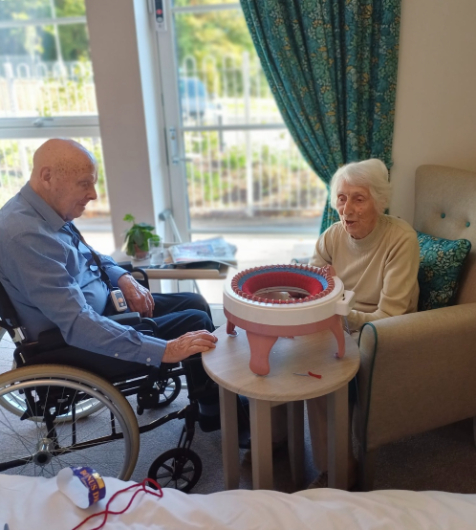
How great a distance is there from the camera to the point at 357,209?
1833 millimetres

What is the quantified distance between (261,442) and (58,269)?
0.79m

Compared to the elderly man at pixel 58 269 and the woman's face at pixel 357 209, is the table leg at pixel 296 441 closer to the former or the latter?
the elderly man at pixel 58 269

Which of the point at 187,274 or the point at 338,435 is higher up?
the point at 187,274

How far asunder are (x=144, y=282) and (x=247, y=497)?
3.61 ft

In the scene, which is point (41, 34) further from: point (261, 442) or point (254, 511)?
point (254, 511)

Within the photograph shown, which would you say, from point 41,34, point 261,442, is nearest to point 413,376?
point 261,442

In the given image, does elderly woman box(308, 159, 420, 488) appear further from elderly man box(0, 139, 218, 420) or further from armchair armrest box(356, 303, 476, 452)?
elderly man box(0, 139, 218, 420)

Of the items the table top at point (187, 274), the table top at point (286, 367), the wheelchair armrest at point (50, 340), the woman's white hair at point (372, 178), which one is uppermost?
the woman's white hair at point (372, 178)

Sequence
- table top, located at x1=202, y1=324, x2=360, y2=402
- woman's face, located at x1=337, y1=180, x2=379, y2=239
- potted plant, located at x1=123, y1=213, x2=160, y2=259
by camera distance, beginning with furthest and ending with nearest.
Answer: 1. potted plant, located at x1=123, y1=213, x2=160, y2=259
2. woman's face, located at x1=337, y1=180, x2=379, y2=239
3. table top, located at x1=202, y1=324, x2=360, y2=402

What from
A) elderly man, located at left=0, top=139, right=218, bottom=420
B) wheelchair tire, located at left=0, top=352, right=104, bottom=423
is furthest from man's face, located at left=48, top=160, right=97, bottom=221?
wheelchair tire, located at left=0, top=352, right=104, bottom=423

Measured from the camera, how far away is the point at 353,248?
1953 millimetres

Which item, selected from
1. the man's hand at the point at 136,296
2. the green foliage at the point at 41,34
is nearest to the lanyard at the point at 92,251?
the man's hand at the point at 136,296

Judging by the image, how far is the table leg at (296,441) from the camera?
1.72 metres

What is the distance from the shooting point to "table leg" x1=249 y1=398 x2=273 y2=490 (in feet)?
4.61
